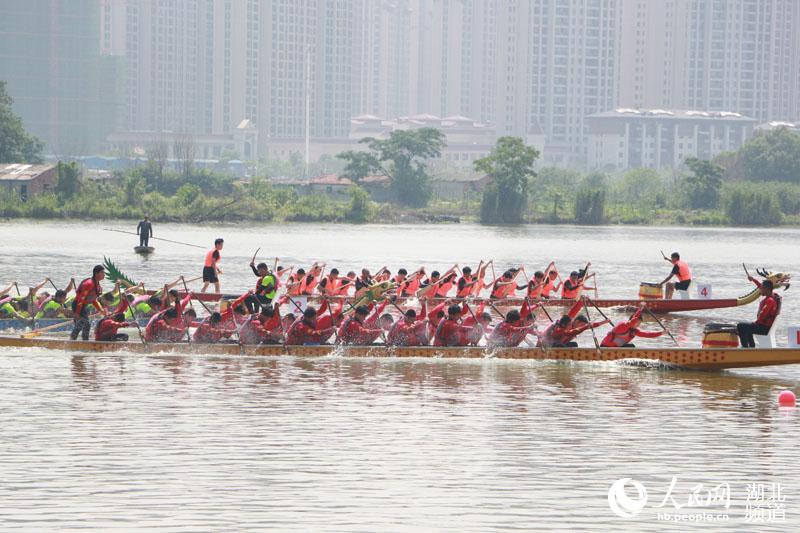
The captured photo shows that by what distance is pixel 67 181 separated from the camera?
81.2 meters

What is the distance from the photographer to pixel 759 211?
97.1 metres

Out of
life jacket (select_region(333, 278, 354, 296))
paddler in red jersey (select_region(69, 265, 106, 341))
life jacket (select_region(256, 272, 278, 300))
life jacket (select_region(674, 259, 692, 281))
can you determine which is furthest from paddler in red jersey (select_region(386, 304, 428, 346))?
life jacket (select_region(674, 259, 692, 281))

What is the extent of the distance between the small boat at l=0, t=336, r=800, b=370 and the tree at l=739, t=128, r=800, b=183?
313 ft

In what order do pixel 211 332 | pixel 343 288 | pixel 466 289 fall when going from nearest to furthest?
pixel 211 332 → pixel 343 288 → pixel 466 289

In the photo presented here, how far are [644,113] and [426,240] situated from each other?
105856mm

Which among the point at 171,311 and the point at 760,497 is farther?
the point at 171,311

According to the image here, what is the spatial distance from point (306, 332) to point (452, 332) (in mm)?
2444

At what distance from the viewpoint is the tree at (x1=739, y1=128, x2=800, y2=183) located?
114 meters

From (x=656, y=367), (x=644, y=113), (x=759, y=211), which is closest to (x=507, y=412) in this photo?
(x=656, y=367)

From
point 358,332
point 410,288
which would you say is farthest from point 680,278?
point 358,332

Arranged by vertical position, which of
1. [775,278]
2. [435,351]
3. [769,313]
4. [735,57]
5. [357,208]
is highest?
[735,57]

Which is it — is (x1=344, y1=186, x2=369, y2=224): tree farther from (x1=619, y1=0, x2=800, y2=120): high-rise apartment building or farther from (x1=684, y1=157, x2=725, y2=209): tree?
(x1=619, y1=0, x2=800, y2=120): high-rise apartment building

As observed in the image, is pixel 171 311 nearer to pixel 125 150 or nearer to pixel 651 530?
pixel 651 530

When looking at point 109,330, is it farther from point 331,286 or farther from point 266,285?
point 331,286
